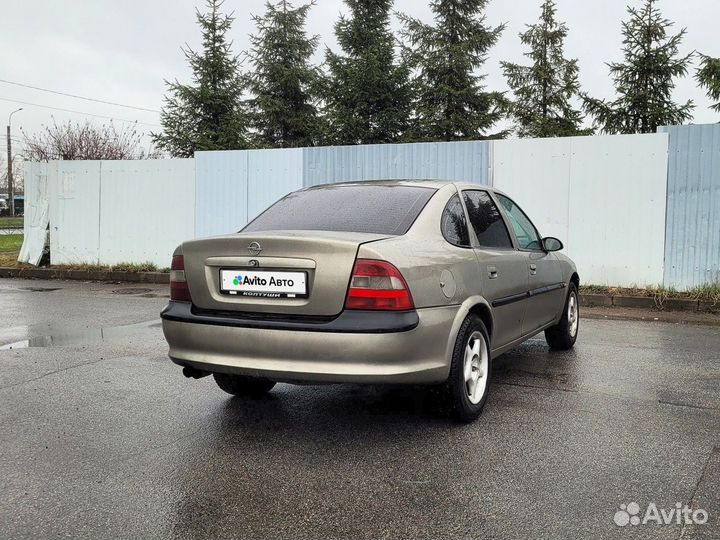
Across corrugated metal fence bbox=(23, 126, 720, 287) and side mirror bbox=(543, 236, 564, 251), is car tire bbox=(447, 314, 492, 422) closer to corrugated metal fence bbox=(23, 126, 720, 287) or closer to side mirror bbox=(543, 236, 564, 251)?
side mirror bbox=(543, 236, 564, 251)

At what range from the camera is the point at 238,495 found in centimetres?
302

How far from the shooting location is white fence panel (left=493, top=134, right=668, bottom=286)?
402 inches

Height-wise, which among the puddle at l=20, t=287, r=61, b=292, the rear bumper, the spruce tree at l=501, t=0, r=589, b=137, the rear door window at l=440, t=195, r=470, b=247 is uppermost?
the spruce tree at l=501, t=0, r=589, b=137

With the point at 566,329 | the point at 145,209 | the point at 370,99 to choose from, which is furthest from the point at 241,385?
the point at 370,99

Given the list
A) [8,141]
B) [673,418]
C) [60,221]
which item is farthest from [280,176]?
[8,141]

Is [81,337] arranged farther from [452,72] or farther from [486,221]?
[452,72]

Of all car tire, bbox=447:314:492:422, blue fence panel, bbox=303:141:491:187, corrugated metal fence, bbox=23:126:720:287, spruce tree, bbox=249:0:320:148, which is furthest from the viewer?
spruce tree, bbox=249:0:320:148

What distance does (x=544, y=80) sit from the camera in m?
22.1

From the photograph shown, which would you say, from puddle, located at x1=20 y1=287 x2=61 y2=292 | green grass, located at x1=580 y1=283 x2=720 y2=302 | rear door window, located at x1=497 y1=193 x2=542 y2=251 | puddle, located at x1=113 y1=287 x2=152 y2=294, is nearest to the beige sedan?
rear door window, located at x1=497 y1=193 x2=542 y2=251

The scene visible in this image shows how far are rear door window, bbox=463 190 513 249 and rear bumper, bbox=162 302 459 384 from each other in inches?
41.4

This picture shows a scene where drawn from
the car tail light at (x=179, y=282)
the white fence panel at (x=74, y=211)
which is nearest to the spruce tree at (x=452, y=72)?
the white fence panel at (x=74, y=211)

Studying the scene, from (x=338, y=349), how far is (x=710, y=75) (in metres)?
14.1

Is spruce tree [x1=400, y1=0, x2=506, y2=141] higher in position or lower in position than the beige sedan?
higher

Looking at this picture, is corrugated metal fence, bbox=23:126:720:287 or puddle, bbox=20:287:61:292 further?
→ puddle, bbox=20:287:61:292
